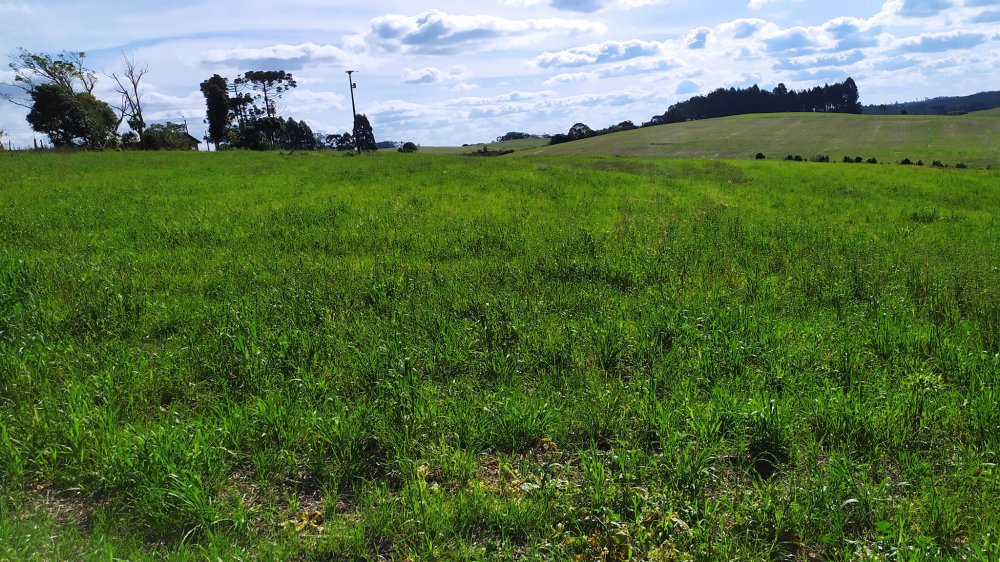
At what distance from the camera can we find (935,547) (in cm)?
327

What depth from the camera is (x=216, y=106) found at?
79.8m

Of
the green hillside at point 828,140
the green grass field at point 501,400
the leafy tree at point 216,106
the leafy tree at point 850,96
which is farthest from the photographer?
the leafy tree at point 850,96

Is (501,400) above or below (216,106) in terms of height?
below

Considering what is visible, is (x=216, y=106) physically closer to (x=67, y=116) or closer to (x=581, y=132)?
(x=67, y=116)

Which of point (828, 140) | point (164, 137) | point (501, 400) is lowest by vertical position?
point (501, 400)

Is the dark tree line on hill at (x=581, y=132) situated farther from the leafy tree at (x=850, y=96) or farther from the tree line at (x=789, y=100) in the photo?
the leafy tree at (x=850, y=96)

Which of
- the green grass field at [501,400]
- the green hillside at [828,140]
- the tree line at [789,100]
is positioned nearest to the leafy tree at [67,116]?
the green hillside at [828,140]

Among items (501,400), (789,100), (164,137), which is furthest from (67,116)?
(789,100)

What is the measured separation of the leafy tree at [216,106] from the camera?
78.9m

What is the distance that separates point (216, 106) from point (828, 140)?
8813 cm

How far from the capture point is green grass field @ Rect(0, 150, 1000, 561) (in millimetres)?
3537

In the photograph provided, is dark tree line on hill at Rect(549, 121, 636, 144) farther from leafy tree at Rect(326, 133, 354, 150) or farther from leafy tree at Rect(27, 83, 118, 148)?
leafy tree at Rect(27, 83, 118, 148)

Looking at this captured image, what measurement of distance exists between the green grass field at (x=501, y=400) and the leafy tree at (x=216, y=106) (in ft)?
262

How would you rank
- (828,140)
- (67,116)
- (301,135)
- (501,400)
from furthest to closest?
(301,135) < (828,140) < (67,116) < (501,400)
